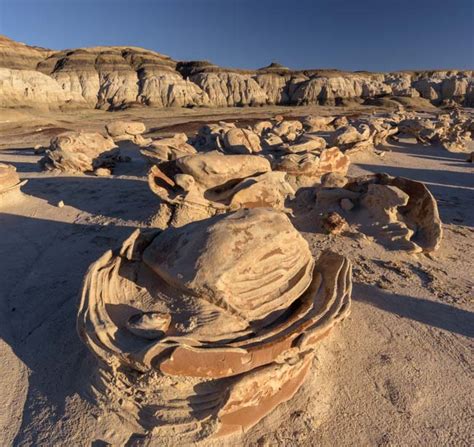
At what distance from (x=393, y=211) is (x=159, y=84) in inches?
1501

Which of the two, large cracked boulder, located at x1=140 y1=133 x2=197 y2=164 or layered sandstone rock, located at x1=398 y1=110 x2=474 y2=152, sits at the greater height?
large cracked boulder, located at x1=140 y1=133 x2=197 y2=164

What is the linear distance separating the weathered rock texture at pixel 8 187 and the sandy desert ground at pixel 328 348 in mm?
477

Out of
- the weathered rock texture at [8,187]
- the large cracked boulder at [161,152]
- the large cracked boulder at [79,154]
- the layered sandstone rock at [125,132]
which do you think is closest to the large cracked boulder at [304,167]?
the large cracked boulder at [161,152]

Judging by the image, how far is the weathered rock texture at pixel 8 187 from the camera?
6820 millimetres

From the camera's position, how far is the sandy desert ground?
261 cm

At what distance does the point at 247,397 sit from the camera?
100 inches

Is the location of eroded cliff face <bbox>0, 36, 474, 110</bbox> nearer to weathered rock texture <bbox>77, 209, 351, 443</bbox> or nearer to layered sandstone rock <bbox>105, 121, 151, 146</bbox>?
layered sandstone rock <bbox>105, 121, 151, 146</bbox>

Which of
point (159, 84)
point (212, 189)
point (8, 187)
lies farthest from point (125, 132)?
point (159, 84)

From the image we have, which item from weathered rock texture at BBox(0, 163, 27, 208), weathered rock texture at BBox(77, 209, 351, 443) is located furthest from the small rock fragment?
weathered rock texture at BBox(0, 163, 27, 208)

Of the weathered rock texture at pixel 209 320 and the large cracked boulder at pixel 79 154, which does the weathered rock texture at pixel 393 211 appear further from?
the large cracked boulder at pixel 79 154

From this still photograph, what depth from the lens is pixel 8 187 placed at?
691cm

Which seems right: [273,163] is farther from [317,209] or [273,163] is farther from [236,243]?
[236,243]

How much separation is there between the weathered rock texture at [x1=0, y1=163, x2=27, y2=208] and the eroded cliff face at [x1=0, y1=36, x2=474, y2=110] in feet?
96.8

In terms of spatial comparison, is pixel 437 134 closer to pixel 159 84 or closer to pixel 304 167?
pixel 304 167
